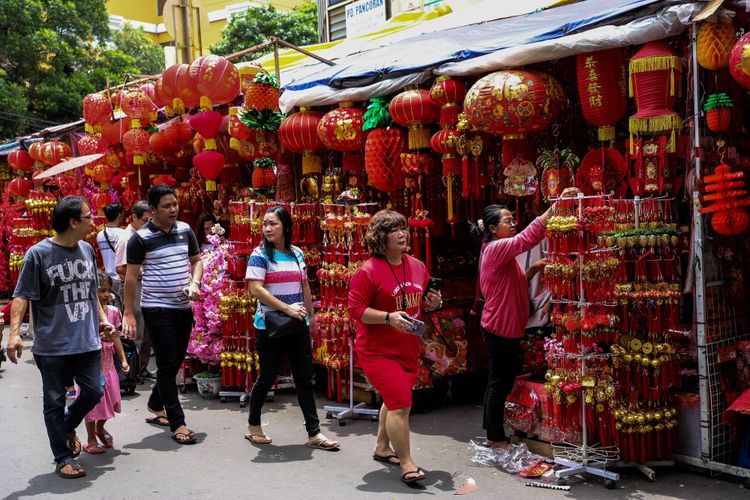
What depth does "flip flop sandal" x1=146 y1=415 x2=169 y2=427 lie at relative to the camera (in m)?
6.32

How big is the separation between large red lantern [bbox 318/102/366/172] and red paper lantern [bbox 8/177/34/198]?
27.1 ft

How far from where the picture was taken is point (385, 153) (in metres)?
6.40

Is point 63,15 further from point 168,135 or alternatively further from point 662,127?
point 662,127

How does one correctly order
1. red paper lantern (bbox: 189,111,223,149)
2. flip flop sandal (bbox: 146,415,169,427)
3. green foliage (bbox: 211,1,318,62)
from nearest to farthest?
flip flop sandal (bbox: 146,415,169,427)
red paper lantern (bbox: 189,111,223,149)
green foliage (bbox: 211,1,318,62)

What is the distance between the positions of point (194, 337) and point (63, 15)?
51.1ft

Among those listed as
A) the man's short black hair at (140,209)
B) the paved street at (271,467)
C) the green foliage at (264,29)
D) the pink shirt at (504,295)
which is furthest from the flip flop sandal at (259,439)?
the green foliage at (264,29)

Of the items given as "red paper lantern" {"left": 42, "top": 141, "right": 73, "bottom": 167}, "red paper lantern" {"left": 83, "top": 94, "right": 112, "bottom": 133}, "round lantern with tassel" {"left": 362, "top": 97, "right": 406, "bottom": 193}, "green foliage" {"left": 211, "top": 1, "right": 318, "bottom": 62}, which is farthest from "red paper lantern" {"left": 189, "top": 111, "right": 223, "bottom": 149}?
"green foliage" {"left": 211, "top": 1, "right": 318, "bottom": 62}

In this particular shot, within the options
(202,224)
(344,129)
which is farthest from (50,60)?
(344,129)

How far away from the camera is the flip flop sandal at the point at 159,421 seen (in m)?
6.32

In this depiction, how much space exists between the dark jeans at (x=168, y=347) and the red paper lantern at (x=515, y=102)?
2.65 m

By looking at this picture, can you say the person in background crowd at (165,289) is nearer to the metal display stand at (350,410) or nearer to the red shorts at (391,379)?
the metal display stand at (350,410)

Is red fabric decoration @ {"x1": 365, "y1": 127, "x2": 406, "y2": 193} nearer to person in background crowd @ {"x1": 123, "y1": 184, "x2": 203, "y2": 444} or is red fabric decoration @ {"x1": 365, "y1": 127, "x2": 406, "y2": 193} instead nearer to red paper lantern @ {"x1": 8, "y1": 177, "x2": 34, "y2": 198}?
person in background crowd @ {"x1": 123, "y1": 184, "x2": 203, "y2": 444}

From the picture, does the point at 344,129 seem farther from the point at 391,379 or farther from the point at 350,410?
the point at 391,379

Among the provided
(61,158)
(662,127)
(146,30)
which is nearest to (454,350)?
(662,127)
